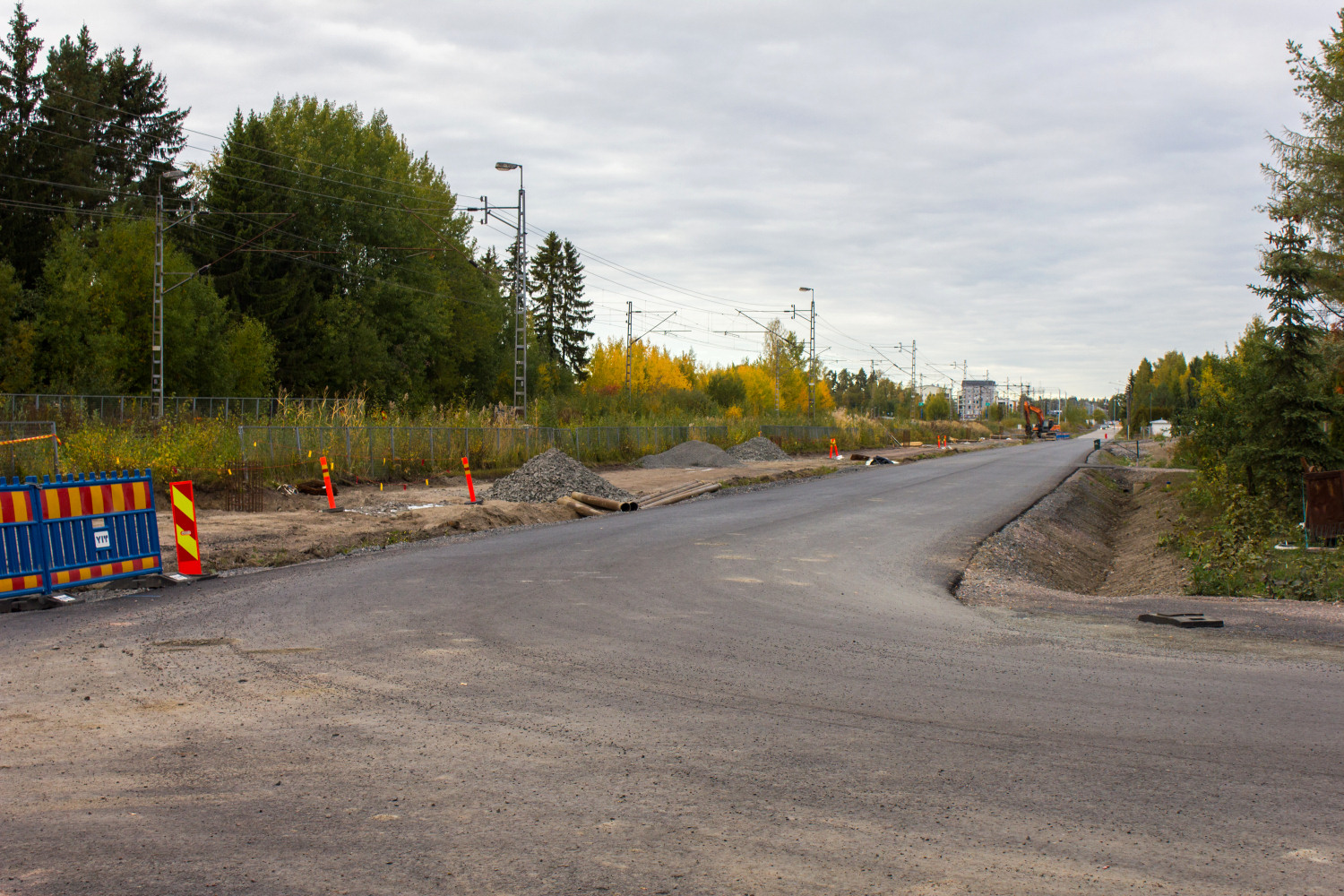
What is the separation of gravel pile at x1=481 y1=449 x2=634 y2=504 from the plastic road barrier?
12319mm

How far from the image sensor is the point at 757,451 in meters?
48.0

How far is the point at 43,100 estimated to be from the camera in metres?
47.4

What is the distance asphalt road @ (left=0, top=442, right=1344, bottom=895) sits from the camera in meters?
3.72

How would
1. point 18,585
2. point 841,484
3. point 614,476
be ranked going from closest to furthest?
1. point 18,585
2. point 841,484
3. point 614,476

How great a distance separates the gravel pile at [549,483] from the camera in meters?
23.9

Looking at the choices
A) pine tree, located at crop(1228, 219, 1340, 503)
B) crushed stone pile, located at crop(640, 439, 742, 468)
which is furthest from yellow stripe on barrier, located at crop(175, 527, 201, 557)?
crushed stone pile, located at crop(640, 439, 742, 468)

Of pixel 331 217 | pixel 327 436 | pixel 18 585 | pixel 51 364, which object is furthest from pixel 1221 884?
pixel 331 217

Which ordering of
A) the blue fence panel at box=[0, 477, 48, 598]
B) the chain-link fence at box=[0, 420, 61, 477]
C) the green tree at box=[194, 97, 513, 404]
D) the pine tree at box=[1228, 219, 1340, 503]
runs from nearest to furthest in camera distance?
the blue fence panel at box=[0, 477, 48, 598] < the pine tree at box=[1228, 219, 1340, 503] < the chain-link fence at box=[0, 420, 61, 477] < the green tree at box=[194, 97, 513, 404]

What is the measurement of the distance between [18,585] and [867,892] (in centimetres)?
1017

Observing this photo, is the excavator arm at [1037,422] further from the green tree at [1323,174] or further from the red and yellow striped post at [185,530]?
the red and yellow striped post at [185,530]

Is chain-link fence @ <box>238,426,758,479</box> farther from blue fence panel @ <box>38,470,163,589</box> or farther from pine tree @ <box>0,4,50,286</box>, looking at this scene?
pine tree @ <box>0,4,50,286</box>

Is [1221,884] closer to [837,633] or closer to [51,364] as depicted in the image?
[837,633]

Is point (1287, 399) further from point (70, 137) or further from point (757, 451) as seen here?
point (70, 137)

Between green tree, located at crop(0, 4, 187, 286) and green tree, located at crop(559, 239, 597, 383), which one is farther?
green tree, located at crop(559, 239, 597, 383)
